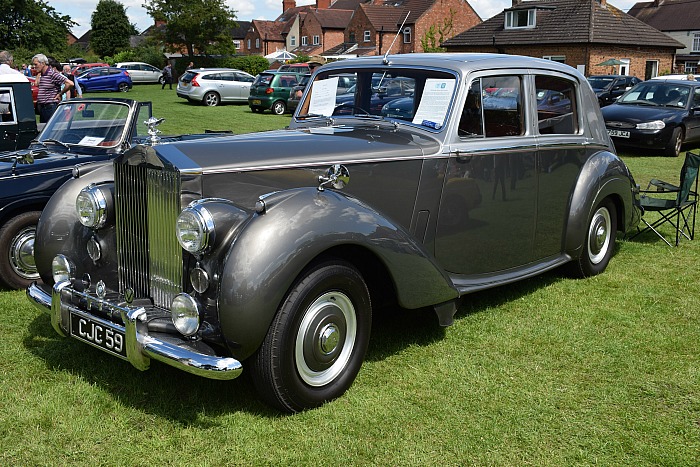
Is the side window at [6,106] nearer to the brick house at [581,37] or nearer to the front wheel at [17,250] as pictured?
the front wheel at [17,250]

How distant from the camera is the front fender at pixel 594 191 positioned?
17.8 feet

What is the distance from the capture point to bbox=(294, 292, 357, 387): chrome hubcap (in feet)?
11.4

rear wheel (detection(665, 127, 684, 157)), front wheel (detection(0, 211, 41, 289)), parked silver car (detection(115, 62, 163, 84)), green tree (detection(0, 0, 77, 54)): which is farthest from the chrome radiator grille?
green tree (detection(0, 0, 77, 54))

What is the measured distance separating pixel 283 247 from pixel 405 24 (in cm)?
4621

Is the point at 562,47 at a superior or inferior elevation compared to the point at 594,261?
superior

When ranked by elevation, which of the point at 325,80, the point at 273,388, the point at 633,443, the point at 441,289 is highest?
the point at 325,80

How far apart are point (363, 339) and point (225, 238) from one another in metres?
1.00

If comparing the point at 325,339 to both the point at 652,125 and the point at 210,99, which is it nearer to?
the point at 652,125

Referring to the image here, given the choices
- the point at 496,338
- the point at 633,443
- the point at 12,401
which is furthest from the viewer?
the point at 496,338

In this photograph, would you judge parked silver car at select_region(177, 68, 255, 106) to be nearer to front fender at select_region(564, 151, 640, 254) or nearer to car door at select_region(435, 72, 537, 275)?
front fender at select_region(564, 151, 640, 254)

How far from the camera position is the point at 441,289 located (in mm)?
4145

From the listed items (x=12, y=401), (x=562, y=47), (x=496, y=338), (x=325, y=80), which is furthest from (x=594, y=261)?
(x=562, y=47)

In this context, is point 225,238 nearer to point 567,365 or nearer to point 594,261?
point 567,365

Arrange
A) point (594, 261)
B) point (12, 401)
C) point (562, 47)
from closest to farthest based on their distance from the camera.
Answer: point (12, 401), point (594, 261), point (562, 47)
